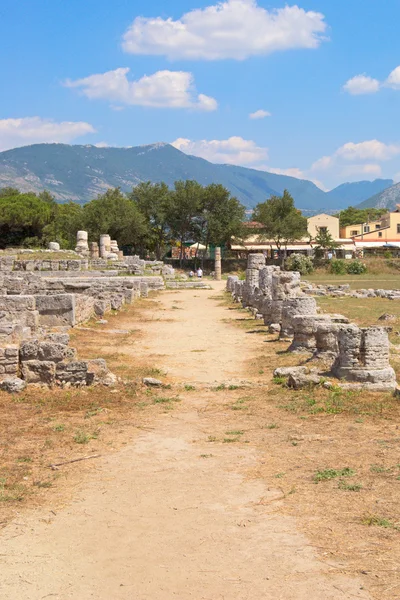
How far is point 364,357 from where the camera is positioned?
36.1 ft

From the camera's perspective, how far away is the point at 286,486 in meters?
6.59

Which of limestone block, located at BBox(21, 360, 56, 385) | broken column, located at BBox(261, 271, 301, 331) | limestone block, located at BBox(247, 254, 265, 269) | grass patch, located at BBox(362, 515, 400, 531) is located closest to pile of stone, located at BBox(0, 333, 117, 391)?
limestone block, located at BBox(21, 360, 56, 385)

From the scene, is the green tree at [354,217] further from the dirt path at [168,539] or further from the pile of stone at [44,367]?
the dirt path at [168,539]

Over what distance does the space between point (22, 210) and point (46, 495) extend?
52871mm

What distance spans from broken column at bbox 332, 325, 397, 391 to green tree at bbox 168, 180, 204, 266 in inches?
2040

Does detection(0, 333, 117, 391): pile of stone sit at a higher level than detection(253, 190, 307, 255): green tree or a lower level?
lower

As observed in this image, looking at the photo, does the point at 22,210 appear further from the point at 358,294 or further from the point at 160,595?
the point at 160,595

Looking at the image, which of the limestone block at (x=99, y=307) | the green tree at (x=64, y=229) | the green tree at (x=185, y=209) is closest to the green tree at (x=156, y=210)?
the green tree at (x=185, y=209)

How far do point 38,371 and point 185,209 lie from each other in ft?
173

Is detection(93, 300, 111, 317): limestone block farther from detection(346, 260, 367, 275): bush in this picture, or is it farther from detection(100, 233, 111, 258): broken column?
detection(346, 260, 367, 275): bush

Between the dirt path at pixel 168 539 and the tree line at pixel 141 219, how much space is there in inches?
2034

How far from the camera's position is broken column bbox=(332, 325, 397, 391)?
35.4 ft

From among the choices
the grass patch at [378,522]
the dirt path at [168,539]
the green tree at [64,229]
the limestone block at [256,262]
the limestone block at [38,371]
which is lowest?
the dirt path at [168,539]

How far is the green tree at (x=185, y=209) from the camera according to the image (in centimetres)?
6225
